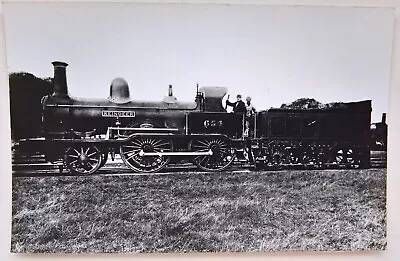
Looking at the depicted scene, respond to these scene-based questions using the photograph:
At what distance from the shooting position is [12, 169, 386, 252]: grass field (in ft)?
4.97

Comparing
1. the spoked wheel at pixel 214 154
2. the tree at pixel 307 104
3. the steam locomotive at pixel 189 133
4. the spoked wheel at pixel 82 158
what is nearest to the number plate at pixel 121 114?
the steam locomotive at pixel 189 133

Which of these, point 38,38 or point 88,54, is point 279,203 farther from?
point 38,38

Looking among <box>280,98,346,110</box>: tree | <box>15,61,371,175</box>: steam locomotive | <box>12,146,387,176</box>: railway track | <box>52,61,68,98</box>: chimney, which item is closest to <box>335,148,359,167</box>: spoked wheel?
<box>15,61,371,175</box>: steam locomotive

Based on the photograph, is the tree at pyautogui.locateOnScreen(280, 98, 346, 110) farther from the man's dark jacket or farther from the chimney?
the chimney

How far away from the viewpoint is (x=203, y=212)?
154 cm

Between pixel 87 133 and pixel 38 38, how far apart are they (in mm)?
333

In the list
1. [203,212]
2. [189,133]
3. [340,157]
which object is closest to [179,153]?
[189,133]

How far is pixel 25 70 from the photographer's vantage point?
4.87 ft

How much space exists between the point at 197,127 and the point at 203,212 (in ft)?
0.92

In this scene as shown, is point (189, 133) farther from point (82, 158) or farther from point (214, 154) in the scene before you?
point (82, 158)

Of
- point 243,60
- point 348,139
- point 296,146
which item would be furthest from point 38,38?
point 348,139

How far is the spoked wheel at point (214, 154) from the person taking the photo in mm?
1550

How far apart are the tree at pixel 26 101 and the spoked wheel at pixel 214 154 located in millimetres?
499

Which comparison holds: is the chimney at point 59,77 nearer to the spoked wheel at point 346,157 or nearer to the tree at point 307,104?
the tree at point 307,104
